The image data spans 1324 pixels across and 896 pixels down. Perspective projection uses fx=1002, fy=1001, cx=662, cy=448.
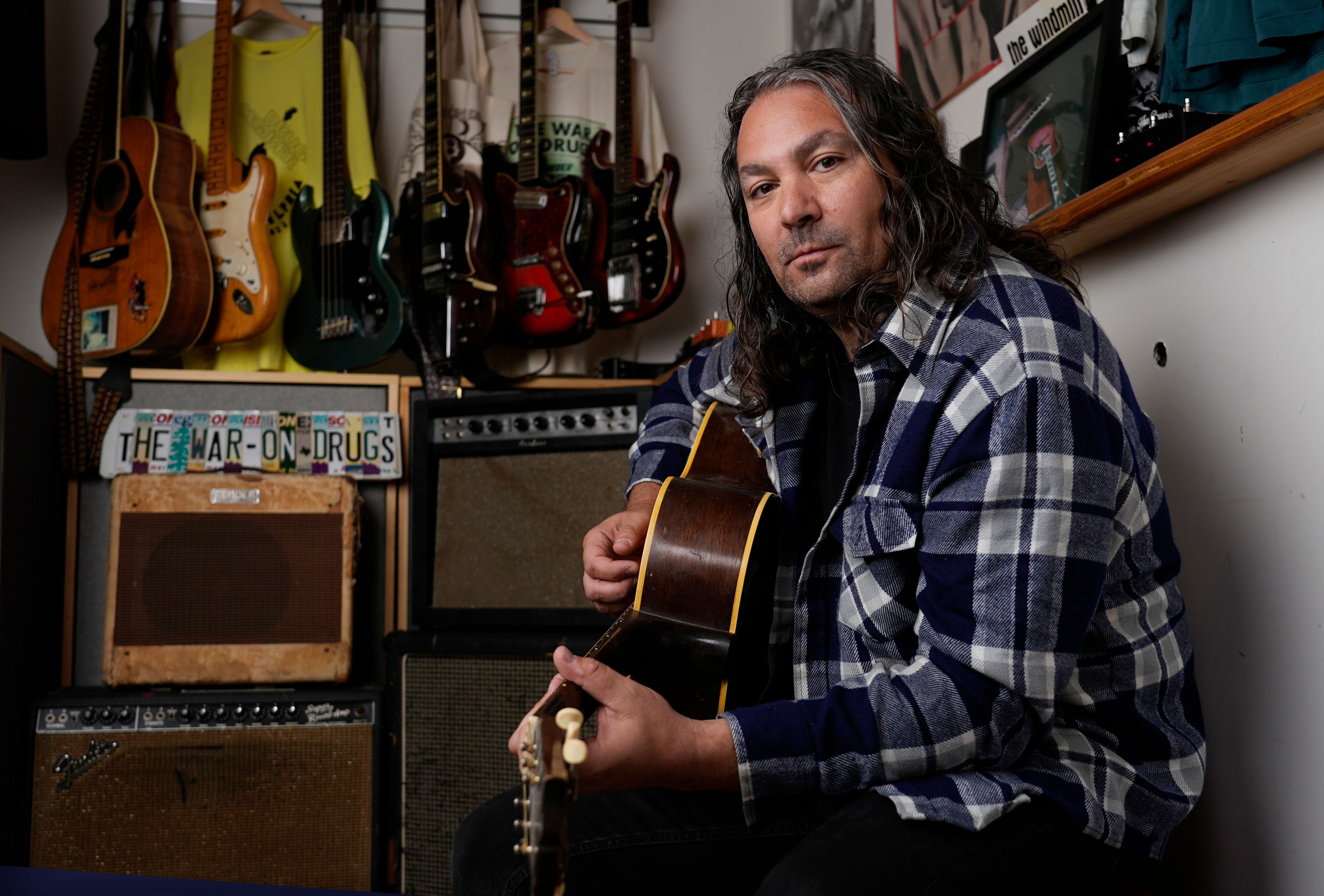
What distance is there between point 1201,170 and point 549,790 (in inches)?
35.7

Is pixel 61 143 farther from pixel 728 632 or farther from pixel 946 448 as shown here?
pixel 946 448

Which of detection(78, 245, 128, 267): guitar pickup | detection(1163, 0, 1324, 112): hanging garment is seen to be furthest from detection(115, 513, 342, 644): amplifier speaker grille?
detection(1163, 0, 1324, 112): hanging garment

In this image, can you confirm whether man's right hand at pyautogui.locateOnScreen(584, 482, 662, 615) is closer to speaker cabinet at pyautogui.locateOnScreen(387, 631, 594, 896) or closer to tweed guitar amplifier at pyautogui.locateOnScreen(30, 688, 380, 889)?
speaker cabinet at pyautogui.locateOnScreen(387, 631, 594, 896)

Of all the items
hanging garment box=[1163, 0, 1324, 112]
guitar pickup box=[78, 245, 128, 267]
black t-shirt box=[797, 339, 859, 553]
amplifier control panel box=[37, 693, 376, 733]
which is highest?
guitar pickup box=[78, 245, 128, 267]

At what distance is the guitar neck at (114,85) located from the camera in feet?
7.63

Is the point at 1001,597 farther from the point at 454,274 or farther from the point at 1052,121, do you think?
the point at 454,274

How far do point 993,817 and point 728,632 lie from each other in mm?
341

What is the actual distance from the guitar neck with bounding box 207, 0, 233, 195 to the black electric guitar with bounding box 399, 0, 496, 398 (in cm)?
43

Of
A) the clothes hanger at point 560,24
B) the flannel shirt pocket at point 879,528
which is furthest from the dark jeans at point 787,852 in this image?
the clothes hanger at point 560,24

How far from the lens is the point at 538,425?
6.52 ft

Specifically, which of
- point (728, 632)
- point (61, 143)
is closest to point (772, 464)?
point (728, 632)

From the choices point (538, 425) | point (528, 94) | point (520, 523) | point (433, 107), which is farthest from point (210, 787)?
point (528, 94)

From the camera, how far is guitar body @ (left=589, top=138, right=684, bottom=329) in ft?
7.82

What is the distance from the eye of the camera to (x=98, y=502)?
2.23 meters
